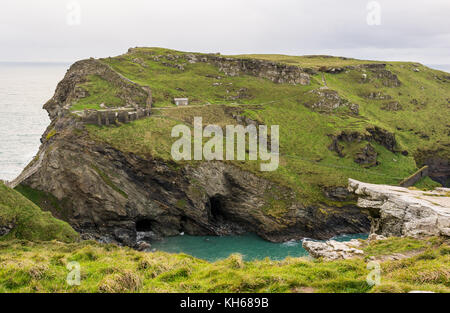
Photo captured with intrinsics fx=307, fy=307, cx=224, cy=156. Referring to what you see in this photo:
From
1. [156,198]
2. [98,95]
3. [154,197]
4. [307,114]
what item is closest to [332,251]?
[156,198]

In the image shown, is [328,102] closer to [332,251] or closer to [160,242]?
[160,242]

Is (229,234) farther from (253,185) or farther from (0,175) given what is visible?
(0,175)

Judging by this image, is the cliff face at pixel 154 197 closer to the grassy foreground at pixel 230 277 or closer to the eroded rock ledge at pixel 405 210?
the eroded rock ledge at pixel 405 210

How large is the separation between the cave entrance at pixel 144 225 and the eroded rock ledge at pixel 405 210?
41.8 meters

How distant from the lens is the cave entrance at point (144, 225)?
6127 cm

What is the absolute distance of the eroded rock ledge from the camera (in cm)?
2316

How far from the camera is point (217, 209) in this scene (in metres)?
66.0

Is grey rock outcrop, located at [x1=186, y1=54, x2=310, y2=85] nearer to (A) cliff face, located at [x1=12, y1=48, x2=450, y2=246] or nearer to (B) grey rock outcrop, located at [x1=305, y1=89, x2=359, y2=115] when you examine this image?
(A) cliff face, located at [x1=12, y1=48, x2=450, y2=246]

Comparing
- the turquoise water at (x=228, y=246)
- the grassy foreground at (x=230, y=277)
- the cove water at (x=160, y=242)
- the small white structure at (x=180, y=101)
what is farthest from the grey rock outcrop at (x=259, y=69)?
the grassy foreground at (x=230, y=277)

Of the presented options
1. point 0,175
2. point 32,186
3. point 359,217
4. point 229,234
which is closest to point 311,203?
point 359,217

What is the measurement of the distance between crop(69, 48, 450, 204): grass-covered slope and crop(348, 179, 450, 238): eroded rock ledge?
33.5 m

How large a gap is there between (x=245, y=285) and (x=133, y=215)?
49572mm

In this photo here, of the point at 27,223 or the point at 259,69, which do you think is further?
the point at 259,69

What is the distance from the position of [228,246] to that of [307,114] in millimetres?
49355
